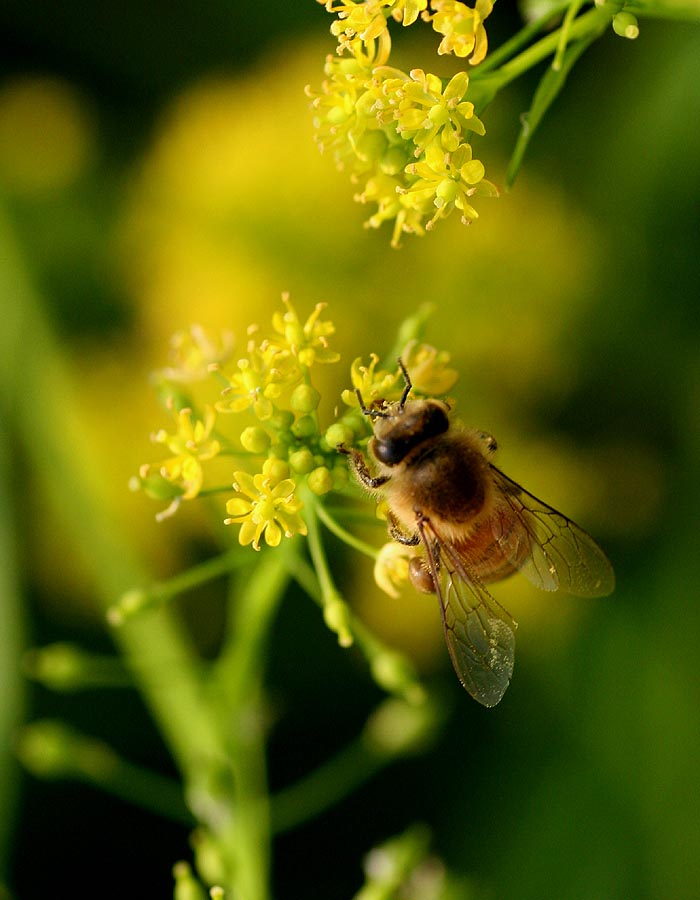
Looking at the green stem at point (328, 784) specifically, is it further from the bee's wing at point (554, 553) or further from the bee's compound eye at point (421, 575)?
the bee's compound eye at point (421, 575)

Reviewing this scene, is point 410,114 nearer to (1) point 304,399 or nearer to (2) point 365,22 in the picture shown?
(2) point 365,22

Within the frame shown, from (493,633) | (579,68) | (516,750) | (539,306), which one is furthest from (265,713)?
(579,68)

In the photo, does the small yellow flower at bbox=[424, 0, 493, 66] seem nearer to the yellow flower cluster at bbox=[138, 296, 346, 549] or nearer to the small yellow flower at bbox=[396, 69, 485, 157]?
the small yellow flower at bbox=[396, 69, 485, 157]

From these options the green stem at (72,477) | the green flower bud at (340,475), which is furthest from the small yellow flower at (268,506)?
the green stem at (72,477)

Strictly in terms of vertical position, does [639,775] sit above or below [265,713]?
below

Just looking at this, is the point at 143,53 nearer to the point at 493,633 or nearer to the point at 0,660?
the point at 0,660

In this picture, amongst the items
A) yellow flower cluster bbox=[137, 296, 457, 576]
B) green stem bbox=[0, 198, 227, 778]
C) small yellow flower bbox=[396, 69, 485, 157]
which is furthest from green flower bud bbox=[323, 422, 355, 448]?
green stem bbox=[0, 198, 227, 778]
